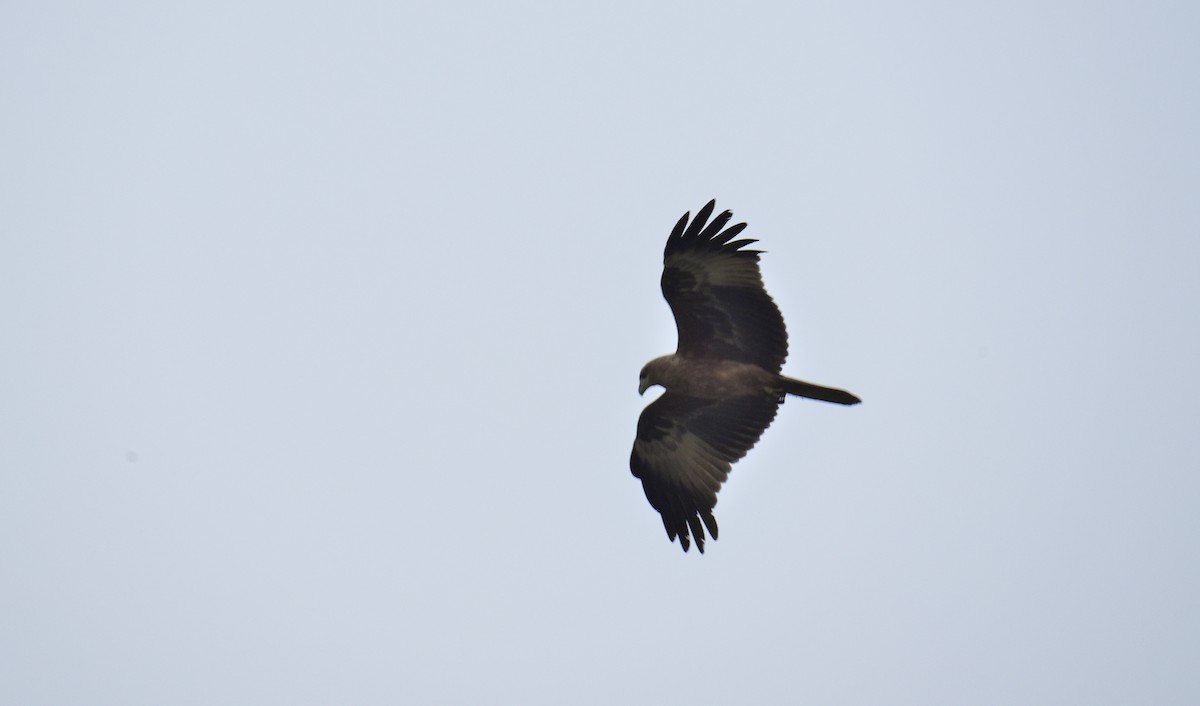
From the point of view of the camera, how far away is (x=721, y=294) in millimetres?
10523

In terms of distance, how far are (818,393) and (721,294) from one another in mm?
1292

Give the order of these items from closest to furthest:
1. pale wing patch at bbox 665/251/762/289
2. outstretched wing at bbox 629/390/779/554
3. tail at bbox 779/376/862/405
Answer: tail at bbox 779/376/862/405, pale wing patch at bbox 665/251/762/289, outstretched wing at bbox 629/390/779/554

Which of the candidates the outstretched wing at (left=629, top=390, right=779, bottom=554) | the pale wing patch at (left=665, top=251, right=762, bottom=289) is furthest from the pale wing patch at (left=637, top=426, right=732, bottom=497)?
the pale wing patch at (left=665, top=251, right=762, bottom=289)

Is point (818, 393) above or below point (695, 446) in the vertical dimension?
above

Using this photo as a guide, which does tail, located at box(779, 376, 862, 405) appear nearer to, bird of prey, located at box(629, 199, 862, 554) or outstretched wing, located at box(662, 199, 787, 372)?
bird of prey, located at box(629, 199, 862, 554)

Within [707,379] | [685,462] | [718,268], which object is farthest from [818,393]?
[685,462]

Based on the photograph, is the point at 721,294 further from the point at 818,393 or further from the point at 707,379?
the point at 818,393

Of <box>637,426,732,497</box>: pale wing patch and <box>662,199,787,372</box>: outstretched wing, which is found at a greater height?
<box>662,199,787,372</box>: outstretched wing

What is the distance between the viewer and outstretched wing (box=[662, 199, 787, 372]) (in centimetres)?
1034

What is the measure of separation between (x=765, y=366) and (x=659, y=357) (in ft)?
3.67

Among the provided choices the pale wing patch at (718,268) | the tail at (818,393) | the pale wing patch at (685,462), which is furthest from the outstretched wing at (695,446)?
the pale wing patch at (718,268)

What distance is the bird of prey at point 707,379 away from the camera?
408 inches

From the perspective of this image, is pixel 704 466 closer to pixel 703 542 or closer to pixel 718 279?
pixel 703 542

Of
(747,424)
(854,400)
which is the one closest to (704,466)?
(747,424)
